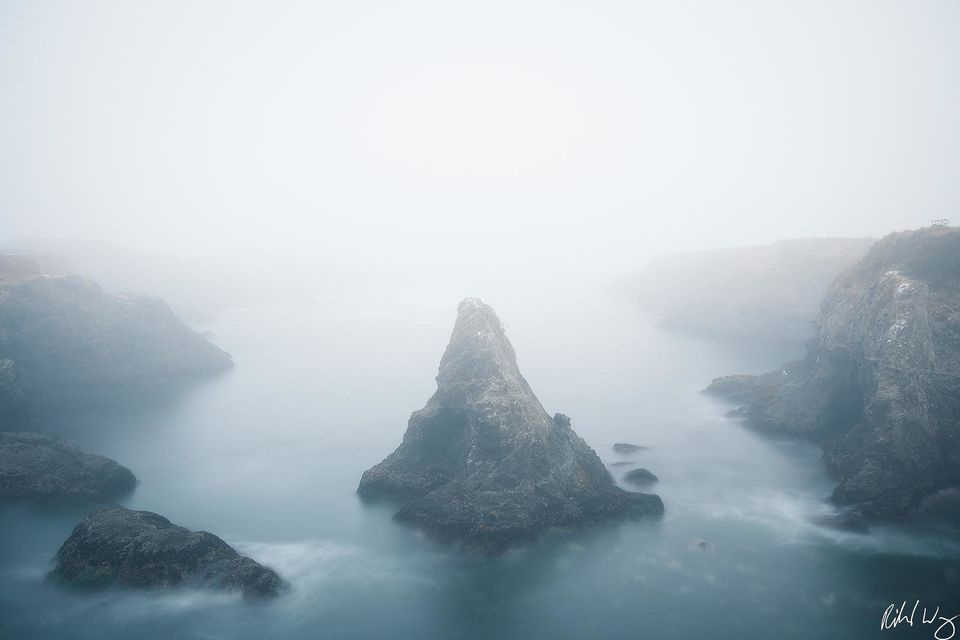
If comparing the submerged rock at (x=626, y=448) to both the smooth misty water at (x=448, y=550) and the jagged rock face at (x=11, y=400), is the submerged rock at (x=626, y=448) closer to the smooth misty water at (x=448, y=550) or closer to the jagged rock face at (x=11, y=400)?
the smooth misty water at (x=448, y=550)

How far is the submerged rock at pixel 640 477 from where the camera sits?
168 ft

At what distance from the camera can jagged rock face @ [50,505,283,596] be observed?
34.5 m

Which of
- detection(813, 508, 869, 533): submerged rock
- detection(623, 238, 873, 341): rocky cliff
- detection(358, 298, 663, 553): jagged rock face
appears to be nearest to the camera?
detection(813, 508, 869, 533): submerged rock

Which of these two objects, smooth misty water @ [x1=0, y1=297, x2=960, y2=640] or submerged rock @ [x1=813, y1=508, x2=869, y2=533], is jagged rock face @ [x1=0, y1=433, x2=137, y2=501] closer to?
smooth misty water @ [x1=0, y1=297, x2=960, y2=640]

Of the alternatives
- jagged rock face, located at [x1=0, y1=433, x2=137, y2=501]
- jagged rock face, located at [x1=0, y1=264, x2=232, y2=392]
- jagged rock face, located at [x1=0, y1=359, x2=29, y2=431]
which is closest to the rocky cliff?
jagged rock face, located at [x1=0, y1=433, x2=137, y2=501]

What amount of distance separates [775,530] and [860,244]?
10038 cm

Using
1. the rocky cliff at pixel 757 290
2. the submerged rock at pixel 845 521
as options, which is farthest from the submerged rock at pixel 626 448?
the rocky cliff at pixel 757 290

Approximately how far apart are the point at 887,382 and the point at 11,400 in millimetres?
88881
